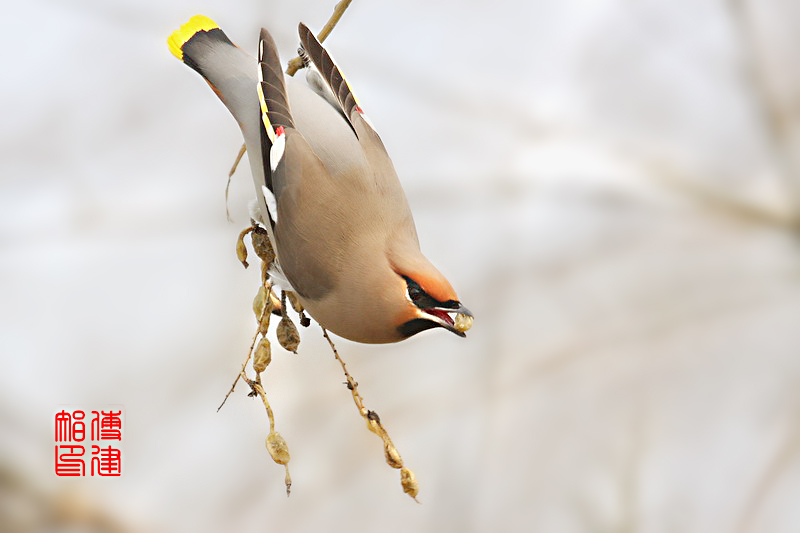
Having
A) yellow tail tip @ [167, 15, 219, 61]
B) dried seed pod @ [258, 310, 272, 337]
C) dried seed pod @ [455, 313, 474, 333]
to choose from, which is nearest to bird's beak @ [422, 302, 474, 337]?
dried seed pod @ [455, 313, 474, 333]

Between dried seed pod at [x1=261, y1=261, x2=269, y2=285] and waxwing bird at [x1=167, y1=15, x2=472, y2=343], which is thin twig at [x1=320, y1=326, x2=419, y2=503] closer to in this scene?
waxwing bird at [x1=167, y1=15, x2=472, y2=343]

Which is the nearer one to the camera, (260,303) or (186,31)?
(260,303)

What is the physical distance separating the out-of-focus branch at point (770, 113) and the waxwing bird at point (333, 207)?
1.37 m

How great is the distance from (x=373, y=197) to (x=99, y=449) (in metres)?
1.27

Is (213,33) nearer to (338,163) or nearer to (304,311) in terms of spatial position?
(338,163)

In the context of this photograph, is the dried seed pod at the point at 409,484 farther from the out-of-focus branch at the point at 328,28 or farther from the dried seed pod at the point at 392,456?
the out-of-focus branch at the point at 328,28

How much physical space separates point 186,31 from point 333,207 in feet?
1.49

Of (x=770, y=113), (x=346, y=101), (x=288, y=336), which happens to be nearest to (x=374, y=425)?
(x=288, y=336)

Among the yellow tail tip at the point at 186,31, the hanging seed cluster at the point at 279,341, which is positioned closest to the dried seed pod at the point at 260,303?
the hanging seed cluster at the point at 279,341

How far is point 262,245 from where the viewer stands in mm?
1709

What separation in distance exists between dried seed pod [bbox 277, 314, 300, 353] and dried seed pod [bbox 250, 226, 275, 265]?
0.35ft

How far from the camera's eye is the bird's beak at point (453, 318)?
1401mm

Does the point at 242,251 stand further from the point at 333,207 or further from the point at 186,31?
the point at 186,31

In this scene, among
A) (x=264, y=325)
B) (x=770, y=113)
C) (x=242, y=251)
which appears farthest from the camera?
(x=770, y=113)
